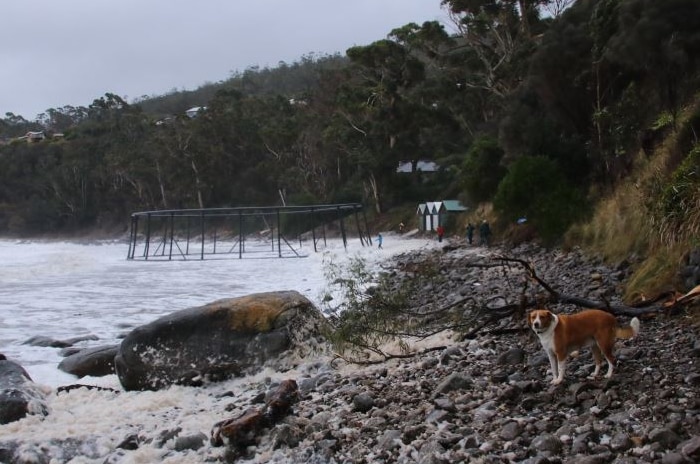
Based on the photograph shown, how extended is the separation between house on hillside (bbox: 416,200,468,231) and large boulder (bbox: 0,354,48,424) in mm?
31335

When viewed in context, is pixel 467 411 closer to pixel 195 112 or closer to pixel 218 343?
pixel 218 343

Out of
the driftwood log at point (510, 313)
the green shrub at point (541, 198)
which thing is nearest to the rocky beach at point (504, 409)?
the driftwood log at point (510, 313)

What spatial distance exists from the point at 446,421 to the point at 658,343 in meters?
2.27

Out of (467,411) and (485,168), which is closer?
(467,411)

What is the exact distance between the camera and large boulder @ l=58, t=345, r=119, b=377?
9.61 m

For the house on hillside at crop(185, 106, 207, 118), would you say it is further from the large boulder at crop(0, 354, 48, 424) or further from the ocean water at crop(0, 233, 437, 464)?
the large boulder at crop(0, 354, 48, 424)

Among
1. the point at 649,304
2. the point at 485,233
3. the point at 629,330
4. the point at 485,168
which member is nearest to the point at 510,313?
the point at 649,304

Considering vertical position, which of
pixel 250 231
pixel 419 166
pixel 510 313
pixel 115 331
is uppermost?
pixel 419 166

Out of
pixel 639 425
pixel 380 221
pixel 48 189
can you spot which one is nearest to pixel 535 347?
pixel 639 425

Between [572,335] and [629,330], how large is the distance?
0.64 m

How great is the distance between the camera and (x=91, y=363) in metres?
9.73

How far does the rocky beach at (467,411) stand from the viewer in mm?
4445

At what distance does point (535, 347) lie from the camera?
6.85m

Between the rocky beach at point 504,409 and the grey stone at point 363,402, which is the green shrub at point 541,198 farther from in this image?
the grey stone at point 363,402
